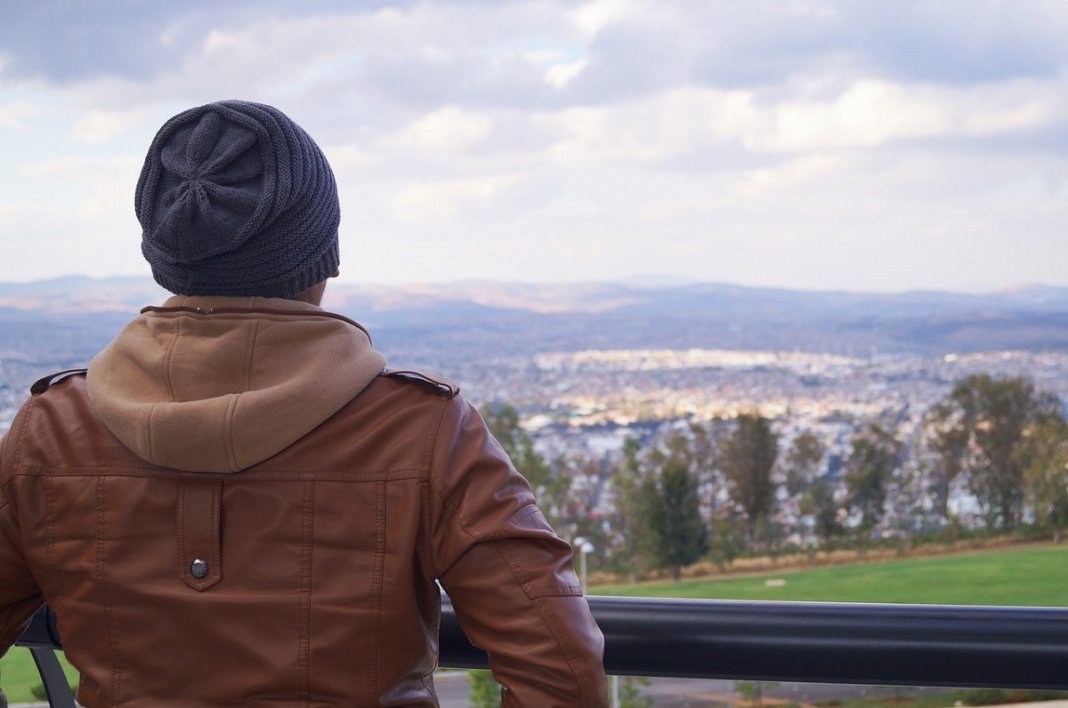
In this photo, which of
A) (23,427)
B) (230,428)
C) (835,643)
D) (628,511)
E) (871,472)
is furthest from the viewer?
(871,472)

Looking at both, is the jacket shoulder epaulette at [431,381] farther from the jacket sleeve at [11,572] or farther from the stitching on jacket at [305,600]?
the jacket sleeve at [11,572]

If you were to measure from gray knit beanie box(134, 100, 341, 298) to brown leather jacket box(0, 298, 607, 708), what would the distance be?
0.11 ft

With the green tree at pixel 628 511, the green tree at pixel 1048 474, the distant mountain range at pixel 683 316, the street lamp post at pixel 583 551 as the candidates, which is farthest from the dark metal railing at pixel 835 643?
the distant mountain range at pixel 683 316

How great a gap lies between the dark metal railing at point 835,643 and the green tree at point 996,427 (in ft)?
18.2

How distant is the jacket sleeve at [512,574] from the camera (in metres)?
0.85

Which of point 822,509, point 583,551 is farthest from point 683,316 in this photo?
point 583,551

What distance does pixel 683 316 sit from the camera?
904 inches

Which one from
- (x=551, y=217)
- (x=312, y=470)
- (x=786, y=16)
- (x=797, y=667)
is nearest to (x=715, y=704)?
(x=797, y=667)

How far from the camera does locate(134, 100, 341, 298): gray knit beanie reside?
874 mm

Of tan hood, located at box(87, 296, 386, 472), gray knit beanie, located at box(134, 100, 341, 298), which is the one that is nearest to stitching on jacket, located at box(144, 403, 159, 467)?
tan hood, located at box(87, 296, 386, 472)

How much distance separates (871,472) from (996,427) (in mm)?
1179

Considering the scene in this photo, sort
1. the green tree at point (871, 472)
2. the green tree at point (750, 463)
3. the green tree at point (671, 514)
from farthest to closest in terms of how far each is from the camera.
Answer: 1. the green tree at point (750, 463)
2. the green tree at point (871, 472)
3. the green tree at point (671, 514)

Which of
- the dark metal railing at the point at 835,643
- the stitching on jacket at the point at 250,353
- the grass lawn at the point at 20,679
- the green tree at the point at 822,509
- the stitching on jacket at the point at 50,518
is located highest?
the stitching on jacket at the point at 250,353

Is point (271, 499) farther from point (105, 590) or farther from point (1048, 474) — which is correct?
point (1048, 474)
